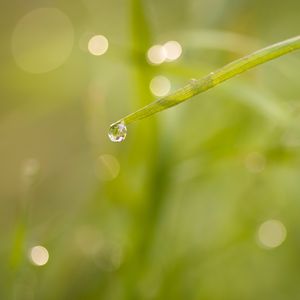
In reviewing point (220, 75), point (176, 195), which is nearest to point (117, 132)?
point (220, 75)

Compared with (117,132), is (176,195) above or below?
above

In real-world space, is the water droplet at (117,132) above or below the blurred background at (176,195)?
below

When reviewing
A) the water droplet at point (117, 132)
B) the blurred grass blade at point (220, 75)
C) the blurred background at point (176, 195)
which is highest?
the blurred background at point (176, 195)

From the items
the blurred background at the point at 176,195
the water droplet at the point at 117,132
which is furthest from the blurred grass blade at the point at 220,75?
the blurred background at the point at 176,195

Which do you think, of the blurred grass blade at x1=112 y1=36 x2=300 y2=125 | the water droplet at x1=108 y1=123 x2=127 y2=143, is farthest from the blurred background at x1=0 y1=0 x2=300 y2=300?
the blurred grass blade at x1=112 y1=36 x2=300 y2=125

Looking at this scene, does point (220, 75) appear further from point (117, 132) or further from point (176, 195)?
point (176, 195)

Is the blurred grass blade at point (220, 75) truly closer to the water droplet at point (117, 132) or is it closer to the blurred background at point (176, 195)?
the water droplet at point (117, 132)

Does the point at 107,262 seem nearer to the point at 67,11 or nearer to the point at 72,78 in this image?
the point at 72,78

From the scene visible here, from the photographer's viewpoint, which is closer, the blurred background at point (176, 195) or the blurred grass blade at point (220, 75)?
the blurred grass blade at point (220, 75)
